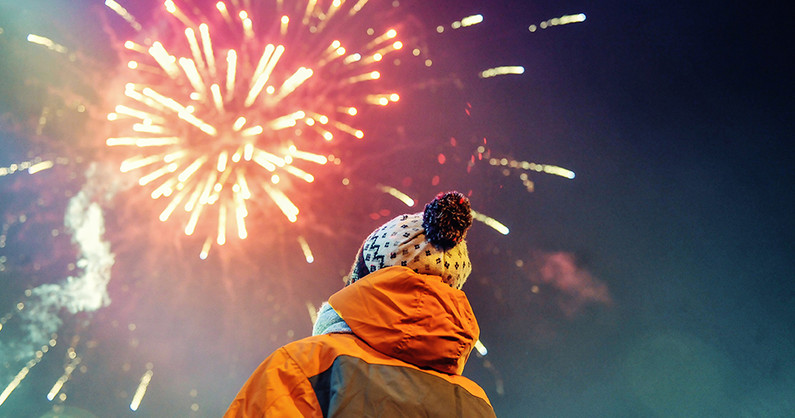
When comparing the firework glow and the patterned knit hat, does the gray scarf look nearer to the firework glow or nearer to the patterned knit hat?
the patterned knit hat

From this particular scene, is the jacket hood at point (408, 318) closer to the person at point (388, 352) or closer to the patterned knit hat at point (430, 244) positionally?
the person at point (388, 352)

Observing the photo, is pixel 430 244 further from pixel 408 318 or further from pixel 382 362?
pixel 382 362

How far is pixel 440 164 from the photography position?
5.47 m

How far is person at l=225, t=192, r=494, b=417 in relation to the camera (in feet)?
3.10

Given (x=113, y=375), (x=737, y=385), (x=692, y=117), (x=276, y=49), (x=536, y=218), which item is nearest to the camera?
(x=737, y=385)

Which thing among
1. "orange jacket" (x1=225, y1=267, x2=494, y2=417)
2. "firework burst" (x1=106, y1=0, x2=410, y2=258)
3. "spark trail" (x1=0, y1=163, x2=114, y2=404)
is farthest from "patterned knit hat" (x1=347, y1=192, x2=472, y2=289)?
"spark trail" (x1=0, y1=163, x2=114, y2=404)

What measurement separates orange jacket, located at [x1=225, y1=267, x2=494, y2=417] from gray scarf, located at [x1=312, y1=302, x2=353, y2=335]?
3cm

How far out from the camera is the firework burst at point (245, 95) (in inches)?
221

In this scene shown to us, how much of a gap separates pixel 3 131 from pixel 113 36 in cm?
186

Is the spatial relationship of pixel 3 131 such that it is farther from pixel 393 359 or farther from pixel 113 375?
pixel 393 359

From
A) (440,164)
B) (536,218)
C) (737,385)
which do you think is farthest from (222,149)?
(737,385)

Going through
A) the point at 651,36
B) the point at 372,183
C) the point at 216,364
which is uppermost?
the point at 651,36

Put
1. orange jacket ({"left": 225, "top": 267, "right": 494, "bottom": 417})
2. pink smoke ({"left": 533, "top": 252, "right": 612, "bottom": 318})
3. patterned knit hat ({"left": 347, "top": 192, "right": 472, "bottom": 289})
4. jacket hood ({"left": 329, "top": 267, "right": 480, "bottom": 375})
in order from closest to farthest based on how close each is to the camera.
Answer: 1. orange jacket ({"left": 225, "top": 267, "right": 494, "bottom": 417})
2. jacket hood ({"left": 329, "top": 267, "right": 480, "bottom": 375})
3. patterned knit hat ({"left": 347, "top": 192, "right": 472, "bottom": 289})
4. pink smoke ({"left": 533, "top": 252, "right": 612, "bottom": 318})

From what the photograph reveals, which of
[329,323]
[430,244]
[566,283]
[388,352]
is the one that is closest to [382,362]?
[388,352]
